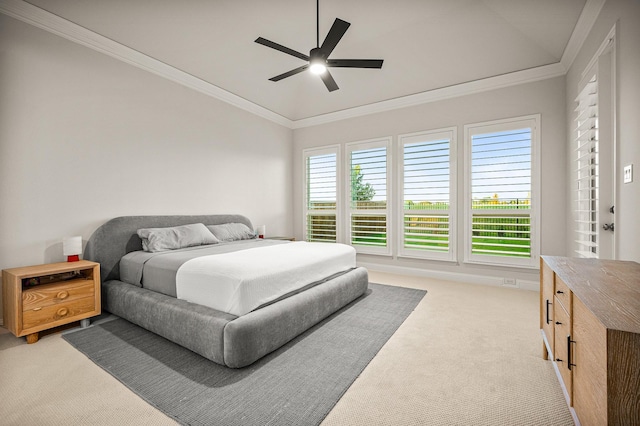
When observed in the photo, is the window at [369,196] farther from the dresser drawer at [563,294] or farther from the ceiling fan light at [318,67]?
the dresser drawer at [563,294]

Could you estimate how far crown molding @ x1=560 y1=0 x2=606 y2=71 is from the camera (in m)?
2.56

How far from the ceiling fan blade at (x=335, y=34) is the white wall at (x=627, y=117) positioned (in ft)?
6.35

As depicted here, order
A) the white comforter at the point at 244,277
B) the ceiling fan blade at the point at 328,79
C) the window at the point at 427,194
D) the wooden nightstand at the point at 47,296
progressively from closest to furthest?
1. the white comforter at the point at 244,277
2. the wooden nightstand at the point at 47,296
3. the ceiling fan blade at the point at 328,79
4. the window at the point at 427,194

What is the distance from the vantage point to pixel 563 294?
1428 mm

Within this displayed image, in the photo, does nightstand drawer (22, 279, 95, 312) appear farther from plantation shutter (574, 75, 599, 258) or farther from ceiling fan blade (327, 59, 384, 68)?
plantation shutter (574, 75, 599, 258)

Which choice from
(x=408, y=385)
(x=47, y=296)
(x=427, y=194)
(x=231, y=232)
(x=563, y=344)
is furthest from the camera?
(x=427, y=194)

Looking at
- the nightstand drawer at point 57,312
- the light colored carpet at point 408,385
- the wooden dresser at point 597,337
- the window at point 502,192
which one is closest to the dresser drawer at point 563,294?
the wooden dresser at point 597,337

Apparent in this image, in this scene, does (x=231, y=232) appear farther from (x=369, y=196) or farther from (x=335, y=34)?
(x=335, y=34)

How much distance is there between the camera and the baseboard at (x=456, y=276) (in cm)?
385

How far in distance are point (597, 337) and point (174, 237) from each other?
357 cm

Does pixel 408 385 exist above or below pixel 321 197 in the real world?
below

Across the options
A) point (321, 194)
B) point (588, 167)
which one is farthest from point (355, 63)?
point (321, 194)

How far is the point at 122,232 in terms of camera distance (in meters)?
3.21

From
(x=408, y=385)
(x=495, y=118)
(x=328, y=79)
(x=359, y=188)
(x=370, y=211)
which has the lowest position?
(x=408, y=385)
